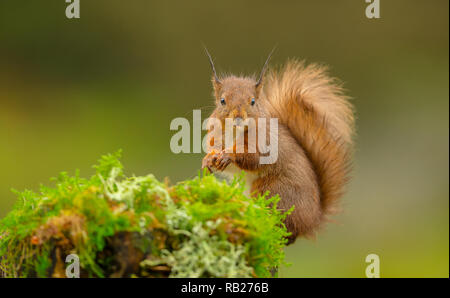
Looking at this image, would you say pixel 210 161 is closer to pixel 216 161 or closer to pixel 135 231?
pixel 216 161

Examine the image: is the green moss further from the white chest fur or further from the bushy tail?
the bushy tail

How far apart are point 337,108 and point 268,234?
131cm

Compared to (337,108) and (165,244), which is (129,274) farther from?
(337,108)

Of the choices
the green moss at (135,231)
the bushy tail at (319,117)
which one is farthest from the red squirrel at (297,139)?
the green moss at (135,231)

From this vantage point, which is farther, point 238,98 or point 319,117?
point 319,117

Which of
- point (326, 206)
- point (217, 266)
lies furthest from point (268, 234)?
point (326, 206)

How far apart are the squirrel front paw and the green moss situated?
686 millimetres

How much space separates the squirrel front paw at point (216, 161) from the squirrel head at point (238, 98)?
143 mm

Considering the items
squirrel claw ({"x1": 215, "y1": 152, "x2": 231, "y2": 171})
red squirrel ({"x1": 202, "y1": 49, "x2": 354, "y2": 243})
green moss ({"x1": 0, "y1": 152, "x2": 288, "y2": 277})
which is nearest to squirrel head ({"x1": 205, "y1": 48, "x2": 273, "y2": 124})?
red squirrel ({"x1": 202, "y1": 49, "x2": 354, "y2": 243})

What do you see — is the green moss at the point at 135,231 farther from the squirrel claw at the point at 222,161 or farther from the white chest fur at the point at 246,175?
the white chest fur at the point at 246,175

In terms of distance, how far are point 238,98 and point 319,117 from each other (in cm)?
47

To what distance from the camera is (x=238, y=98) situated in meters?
1.96

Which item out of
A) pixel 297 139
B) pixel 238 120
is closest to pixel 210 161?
pixel 238 120

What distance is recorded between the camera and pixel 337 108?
242 cm
